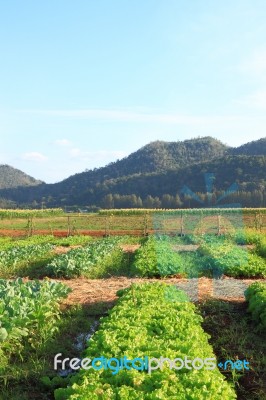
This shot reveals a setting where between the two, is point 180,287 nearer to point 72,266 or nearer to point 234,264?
point 234,264

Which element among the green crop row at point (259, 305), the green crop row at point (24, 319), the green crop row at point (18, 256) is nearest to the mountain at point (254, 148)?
the green crop row at point (18, 256)

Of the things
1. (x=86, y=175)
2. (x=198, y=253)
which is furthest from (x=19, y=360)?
(x=86, y=175)

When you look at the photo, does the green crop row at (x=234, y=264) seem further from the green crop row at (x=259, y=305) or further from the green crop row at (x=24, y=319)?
the green crop row at (x=24, y=319)

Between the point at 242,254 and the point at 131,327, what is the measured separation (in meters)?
10.6

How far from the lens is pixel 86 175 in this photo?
172m

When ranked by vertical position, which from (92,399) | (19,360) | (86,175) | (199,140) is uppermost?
(199,140)

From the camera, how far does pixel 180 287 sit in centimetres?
1136

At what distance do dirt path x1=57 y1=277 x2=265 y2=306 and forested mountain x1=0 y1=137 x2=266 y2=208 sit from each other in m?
51.6

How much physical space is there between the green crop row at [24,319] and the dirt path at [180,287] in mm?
1513

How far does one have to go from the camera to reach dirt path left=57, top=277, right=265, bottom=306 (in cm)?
1047

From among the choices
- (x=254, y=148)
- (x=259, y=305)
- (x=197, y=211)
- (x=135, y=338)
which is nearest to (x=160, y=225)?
(x=197, y=211)

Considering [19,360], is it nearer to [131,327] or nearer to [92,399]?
[131,327]

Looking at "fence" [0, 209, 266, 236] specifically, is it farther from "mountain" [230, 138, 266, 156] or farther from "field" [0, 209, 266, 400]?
→ "mountain" [230, 138, 266, 156]

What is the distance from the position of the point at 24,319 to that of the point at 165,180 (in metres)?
115
